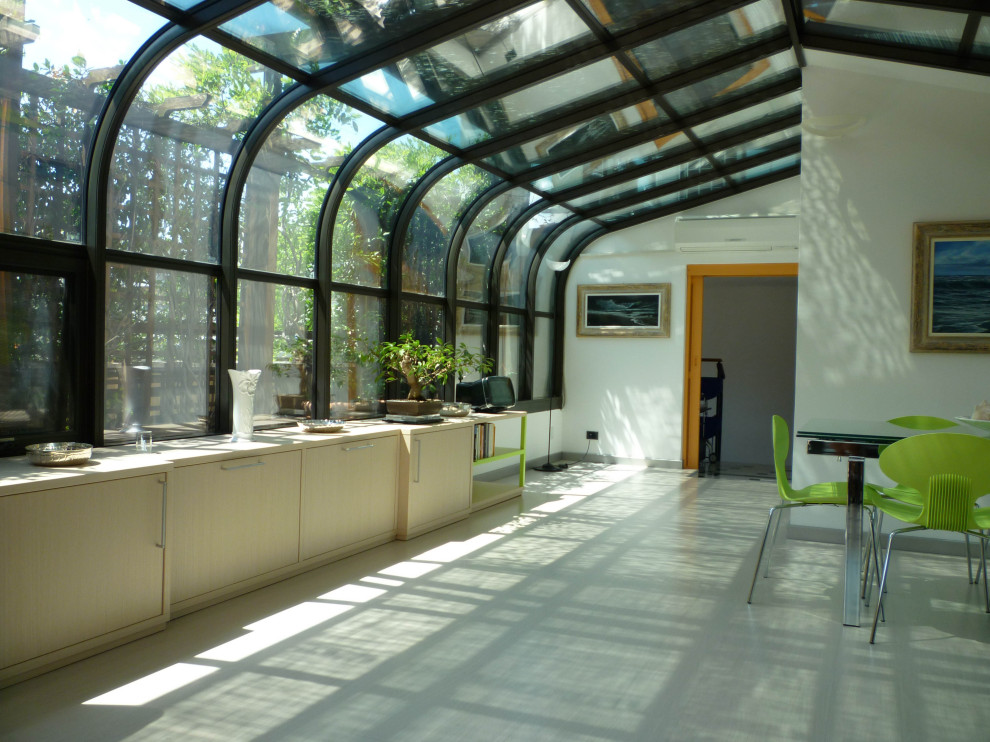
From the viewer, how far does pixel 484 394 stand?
678cm

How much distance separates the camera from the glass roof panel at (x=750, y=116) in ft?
21.0

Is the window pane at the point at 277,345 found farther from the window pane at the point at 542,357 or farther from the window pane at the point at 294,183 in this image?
the window pane at the point at 542,357

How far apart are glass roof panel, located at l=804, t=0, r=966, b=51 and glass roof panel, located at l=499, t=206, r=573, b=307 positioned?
3.38 m

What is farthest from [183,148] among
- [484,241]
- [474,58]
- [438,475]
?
[484,241]

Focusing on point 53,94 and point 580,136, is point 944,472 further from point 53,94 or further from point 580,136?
point 53,94

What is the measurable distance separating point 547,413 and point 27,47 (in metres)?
6.39

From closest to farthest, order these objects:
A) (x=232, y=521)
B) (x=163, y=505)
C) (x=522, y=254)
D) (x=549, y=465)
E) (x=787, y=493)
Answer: (x=163, y=505) < (x=232, y=521) < (x=787, y=493) < (x=522, y=254) < (x=549, y=465)

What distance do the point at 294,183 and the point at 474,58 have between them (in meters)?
1.36

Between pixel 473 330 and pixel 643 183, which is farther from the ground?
pixel 643 183

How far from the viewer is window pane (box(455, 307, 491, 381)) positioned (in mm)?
7359

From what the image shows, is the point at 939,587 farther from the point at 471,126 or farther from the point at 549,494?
the point at 471,126

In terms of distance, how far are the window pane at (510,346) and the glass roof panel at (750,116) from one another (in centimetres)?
259

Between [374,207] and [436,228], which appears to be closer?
[374,207]

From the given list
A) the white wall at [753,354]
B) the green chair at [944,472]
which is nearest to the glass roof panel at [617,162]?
the green chair at [944,472]
